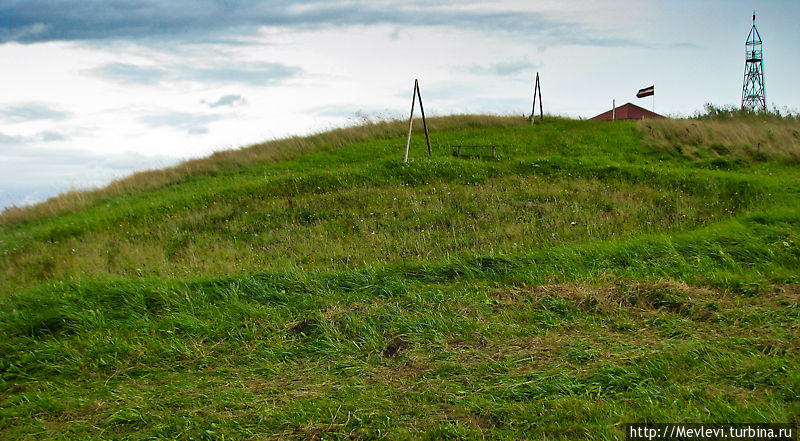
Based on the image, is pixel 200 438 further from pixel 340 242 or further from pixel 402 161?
pixel 402 161

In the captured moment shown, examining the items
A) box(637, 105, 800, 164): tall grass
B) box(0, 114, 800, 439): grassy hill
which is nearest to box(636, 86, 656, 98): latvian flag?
box(637, 105, 800, 164): tall grass

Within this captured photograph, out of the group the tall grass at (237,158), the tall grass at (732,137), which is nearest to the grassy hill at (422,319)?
the tall grass at (732,137)

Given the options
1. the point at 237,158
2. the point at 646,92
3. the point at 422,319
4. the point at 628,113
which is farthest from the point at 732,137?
the point at 237,158

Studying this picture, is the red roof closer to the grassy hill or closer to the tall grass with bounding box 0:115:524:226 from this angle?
the tall grass with bounding box 0:115:524:226

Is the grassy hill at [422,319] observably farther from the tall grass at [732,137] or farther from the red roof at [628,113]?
the red roof at [628,113]

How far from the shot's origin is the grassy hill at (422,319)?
435 cm

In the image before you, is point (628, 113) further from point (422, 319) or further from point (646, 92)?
point (422, 319)

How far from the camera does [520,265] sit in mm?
7621

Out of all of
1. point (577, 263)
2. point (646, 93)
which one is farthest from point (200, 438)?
point (646, 93)

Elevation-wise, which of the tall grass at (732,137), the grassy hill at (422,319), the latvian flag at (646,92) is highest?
the latvian flag at (646,92)

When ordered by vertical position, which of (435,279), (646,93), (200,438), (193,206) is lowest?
(200,438)

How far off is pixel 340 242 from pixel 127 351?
528 centimetres

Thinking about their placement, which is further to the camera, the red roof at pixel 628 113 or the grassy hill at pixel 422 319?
the red roof at pixel 628 113

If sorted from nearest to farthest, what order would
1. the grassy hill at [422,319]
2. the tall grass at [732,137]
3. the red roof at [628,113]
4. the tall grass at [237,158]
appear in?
the grassy hill at [422,319]
the tall grass at [732,137]
the tall grass at [237,158]
the red roof at [628,113]
